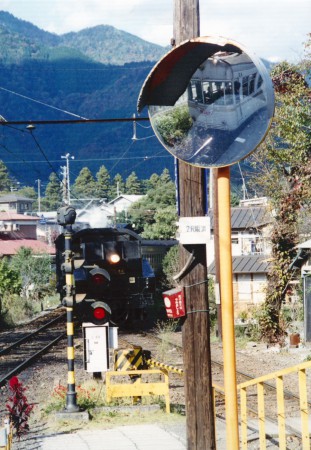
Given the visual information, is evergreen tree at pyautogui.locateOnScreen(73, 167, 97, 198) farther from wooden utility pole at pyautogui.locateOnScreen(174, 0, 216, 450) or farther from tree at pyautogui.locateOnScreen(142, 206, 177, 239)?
wooden utility pole at pyautogui.locateOnScreen(174, 0, 216, 450)

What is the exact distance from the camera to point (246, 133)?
615 cm

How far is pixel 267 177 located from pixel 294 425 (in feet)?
46.1

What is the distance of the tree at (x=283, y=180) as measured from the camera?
22.9m

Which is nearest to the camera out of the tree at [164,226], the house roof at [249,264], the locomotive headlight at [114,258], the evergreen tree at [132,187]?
the locomotive headlight at [114,258]

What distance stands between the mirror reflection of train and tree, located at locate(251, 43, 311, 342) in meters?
16.4

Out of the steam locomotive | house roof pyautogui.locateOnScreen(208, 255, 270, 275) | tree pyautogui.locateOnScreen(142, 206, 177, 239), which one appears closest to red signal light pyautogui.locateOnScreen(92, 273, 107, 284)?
the steam locomotive

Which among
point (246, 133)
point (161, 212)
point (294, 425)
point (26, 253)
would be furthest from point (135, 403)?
point (161, 212)

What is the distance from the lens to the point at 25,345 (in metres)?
25.5

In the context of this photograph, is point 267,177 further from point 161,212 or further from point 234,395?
point 161,212

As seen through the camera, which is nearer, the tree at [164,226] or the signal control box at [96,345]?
the signal control box at [96,345]

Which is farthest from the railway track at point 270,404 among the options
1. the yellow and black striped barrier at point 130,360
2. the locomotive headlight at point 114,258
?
the locomotive headlight at point 114,258

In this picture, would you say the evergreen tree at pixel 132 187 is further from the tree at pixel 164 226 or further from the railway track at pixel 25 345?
the railway track at pixel 25 345

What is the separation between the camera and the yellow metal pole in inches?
245

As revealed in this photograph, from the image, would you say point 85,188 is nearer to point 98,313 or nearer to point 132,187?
point 132,187
